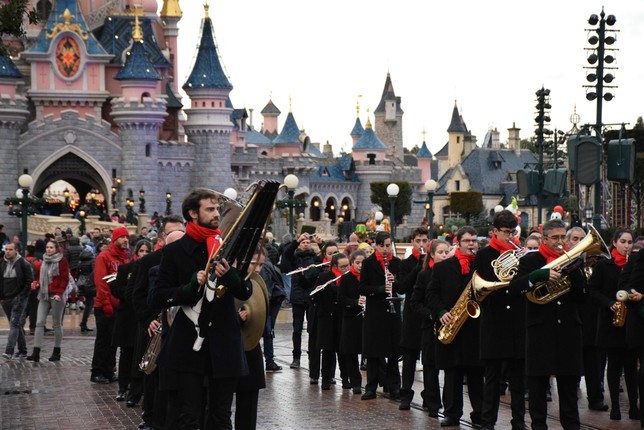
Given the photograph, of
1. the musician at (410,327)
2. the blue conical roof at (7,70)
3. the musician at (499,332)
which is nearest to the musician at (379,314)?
the musician at (410,327)

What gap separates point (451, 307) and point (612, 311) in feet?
5.04

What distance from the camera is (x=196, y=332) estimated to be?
8.91 metres

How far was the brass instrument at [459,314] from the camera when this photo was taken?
11.7 m

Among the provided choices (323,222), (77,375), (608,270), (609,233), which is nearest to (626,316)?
(608,270)

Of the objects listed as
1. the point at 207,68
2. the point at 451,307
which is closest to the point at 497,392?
the point at 451,307

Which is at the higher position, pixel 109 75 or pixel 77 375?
pixel 109 75

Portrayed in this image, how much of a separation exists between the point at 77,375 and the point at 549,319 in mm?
7493

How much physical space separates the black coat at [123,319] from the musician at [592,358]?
174 inches

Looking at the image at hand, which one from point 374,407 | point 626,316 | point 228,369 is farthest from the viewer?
point 374,407

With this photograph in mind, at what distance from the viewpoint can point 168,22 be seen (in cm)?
8825

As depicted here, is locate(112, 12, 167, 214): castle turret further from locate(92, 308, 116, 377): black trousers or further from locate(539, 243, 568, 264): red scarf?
locate(539, 243, 568, 264): red scarf

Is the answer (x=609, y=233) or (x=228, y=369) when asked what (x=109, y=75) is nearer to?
(x=609, y=233)

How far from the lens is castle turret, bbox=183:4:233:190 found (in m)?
78.1

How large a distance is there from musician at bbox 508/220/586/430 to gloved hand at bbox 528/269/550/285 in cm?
14
